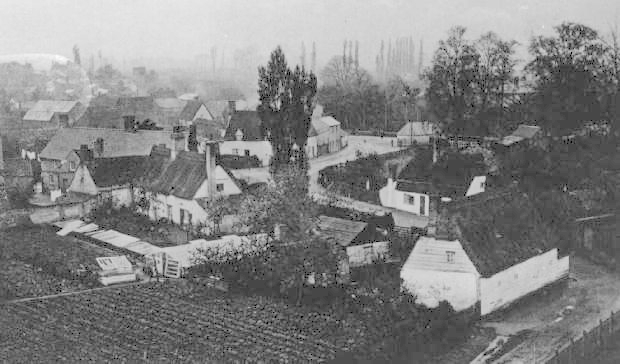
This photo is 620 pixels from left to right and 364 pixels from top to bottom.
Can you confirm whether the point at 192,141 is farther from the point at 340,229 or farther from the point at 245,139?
the point at 245,139

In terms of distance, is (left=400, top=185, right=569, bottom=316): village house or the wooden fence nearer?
the wooden fence

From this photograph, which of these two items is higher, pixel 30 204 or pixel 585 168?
pixel 585 168

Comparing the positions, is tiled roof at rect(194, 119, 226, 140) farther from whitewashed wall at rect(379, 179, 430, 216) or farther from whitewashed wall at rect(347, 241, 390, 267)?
whitewashed wall at rect(347, 241, 390, 267)

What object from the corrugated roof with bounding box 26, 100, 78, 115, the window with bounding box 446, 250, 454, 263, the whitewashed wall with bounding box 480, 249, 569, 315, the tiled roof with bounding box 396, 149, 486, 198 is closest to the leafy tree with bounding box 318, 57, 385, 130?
the corrugated roof with bounding box 26, 100, 78, 115

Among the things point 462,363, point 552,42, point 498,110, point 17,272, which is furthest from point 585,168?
point 17,272

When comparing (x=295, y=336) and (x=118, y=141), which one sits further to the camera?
(x=118, y=141)

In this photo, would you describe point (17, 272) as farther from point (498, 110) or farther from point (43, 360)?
point (498, 110)

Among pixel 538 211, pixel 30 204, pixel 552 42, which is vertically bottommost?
pixel 30 204

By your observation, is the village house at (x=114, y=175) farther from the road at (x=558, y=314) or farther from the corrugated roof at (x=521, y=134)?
the corrugated roof at (x=521, y=134)
